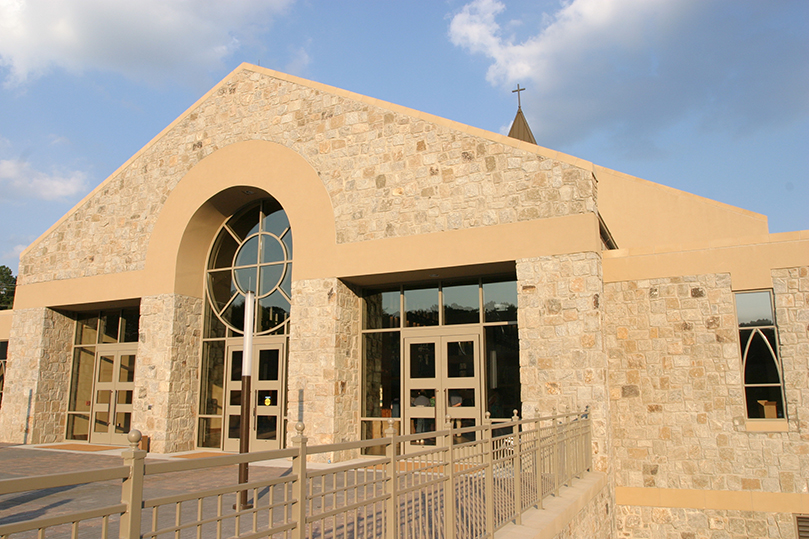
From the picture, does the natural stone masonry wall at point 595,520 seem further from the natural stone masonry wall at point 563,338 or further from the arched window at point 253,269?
the arched window at point 253,269

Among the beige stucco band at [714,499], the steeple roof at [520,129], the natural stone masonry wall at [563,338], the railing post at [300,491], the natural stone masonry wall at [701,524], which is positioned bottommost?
the natural stone masonry wall at [701,524]

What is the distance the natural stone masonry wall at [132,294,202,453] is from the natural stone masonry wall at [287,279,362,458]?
3315mm

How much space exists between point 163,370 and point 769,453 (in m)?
13.1

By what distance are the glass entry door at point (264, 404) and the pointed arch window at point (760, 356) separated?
31.8 ft

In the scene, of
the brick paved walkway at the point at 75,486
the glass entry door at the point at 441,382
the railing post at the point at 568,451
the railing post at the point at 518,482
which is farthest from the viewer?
the glass entry door at the point at 441,382

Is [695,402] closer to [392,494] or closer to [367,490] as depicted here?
[367,490]

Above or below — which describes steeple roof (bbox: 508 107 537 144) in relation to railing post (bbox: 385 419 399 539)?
above

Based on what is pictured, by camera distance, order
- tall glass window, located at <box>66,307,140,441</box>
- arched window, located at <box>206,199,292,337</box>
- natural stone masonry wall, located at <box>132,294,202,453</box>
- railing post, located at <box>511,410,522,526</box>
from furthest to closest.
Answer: tall glass window, located at <box>66,307,140,441</box>
arched window, located at <box>206,199,292,337</box>
natural stone masonry wall, located at <box>132,294,202,453</box>
railing post, located at <box>511,410,522,526</box>

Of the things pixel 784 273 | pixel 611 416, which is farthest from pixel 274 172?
pixel 784 273

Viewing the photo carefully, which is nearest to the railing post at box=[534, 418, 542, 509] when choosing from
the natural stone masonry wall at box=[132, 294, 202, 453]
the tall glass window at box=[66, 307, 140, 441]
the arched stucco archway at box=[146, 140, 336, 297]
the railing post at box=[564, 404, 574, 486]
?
the railing post at box=[564, 404, 574, 486]

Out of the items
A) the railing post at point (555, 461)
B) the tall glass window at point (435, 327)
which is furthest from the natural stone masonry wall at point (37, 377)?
the railing post at point (555, 461)

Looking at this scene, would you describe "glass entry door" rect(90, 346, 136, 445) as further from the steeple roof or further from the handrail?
the steeple roof

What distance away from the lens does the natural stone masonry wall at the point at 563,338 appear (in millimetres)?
10578

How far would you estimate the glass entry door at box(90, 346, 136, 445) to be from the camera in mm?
16625
